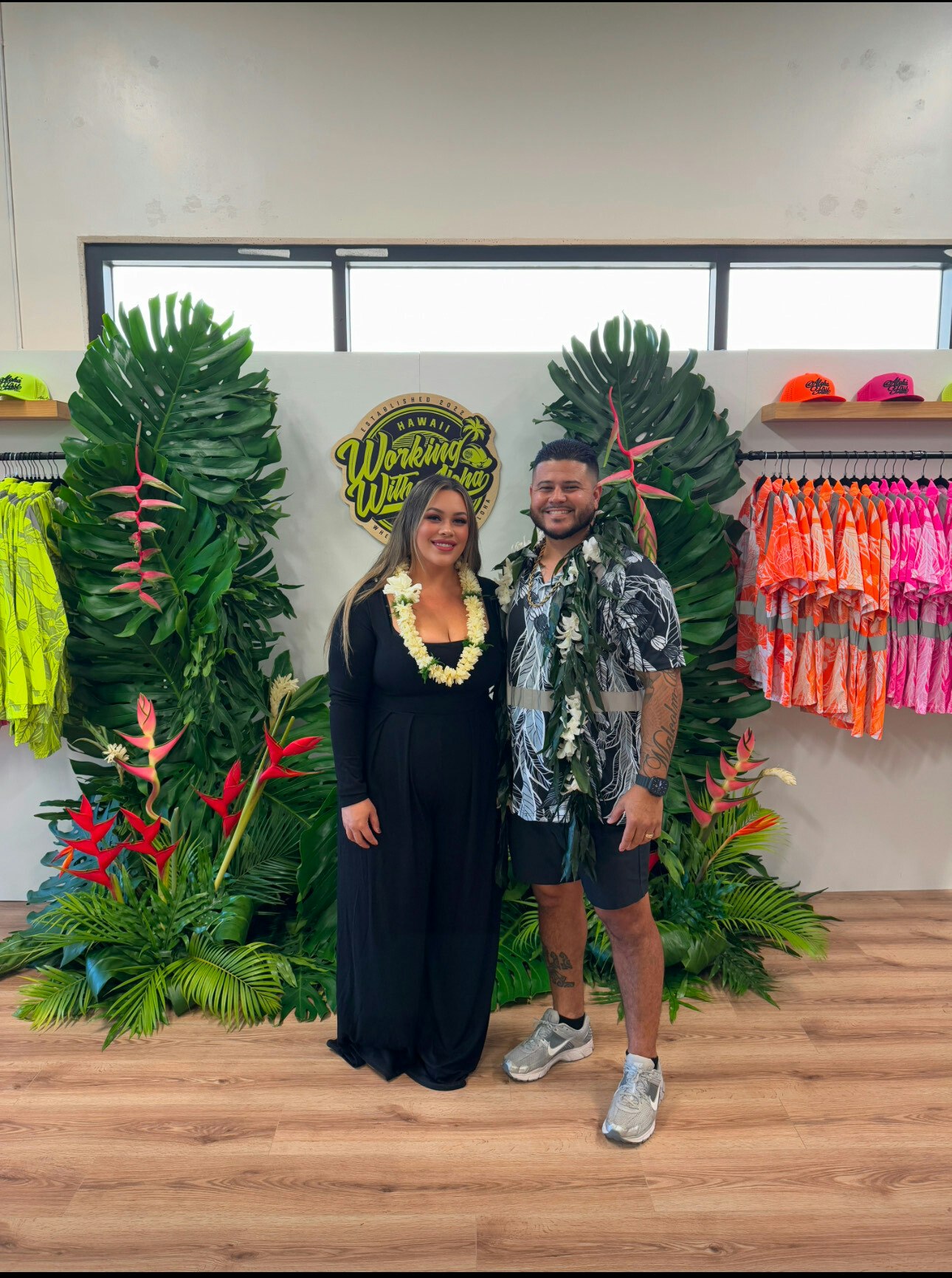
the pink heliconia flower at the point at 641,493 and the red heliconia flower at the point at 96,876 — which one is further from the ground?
the pink heliconia flower at the point at 641,493

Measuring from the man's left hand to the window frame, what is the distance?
2847 millimetres

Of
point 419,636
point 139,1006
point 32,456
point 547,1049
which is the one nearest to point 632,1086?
point 547,1049

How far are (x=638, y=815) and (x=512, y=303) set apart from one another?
2.90 m

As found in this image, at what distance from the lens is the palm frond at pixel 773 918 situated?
2.57 m

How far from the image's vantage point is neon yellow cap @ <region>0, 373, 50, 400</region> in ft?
8.64

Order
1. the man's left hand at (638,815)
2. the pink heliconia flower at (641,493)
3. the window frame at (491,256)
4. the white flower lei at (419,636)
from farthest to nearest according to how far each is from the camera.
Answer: the window frame at (491,256) → the pink heliconia flower at (641,493) → the white flower lei at (419,636) → the man's left hand at (638,815)

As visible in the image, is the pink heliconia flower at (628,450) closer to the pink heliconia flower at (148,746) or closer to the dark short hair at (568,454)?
the dark short hair at (568,454)

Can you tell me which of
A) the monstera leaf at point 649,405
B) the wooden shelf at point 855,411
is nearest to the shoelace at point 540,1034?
the monstera leaf at point 649,405

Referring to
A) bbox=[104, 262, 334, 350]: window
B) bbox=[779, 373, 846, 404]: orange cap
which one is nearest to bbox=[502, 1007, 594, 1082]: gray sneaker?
bbox=[779, 373, 846, 404]: orange cap

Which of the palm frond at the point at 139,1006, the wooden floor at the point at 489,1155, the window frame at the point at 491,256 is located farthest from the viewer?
the window frame at the point at 491,256

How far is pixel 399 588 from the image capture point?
6.12 ft

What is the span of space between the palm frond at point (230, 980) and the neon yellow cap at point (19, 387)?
1.97m

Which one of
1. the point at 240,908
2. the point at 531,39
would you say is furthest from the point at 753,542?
the point at 531,39

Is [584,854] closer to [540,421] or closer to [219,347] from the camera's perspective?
[540,421]
